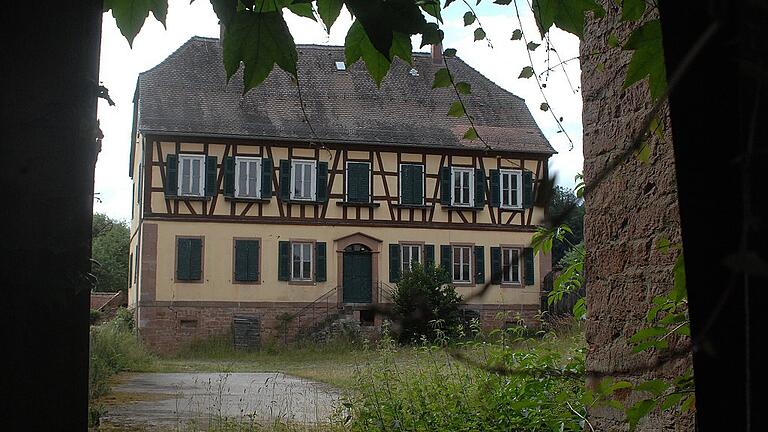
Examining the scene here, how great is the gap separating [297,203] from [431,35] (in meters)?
23.2

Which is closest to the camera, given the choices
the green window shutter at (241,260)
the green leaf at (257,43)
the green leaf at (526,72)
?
the green leaf at (257,43)

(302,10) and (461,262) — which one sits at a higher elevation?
(461,262)

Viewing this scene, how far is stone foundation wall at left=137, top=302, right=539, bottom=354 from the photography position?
23109 millimetres

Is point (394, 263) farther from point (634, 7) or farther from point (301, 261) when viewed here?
point (634, 7)

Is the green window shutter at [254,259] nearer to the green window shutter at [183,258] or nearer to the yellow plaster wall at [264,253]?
the yellow plaster wall at [264,253]

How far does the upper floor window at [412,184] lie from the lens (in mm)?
25016

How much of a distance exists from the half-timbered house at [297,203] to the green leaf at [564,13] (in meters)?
21.0

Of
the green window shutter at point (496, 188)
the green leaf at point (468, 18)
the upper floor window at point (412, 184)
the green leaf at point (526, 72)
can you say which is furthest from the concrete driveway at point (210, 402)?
the green window shutter at point (496, 188)

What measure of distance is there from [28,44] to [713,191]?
2.00 ft

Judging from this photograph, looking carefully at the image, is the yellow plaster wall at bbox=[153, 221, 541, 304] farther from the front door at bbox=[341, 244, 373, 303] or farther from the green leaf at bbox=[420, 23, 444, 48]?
the green leaf at bbox=[420, 23, 444, 48]

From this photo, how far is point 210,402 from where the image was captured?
33.7ft

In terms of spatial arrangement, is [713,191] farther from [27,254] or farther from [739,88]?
[27,254]

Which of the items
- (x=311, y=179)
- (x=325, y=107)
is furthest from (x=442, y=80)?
(x=325, y=107)

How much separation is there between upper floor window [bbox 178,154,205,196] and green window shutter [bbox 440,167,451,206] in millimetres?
6710
